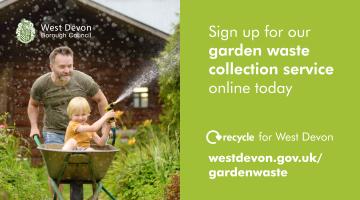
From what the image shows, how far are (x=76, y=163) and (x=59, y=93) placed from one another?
982mm

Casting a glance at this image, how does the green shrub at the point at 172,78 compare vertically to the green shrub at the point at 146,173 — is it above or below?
above

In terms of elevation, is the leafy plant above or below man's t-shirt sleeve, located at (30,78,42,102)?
below

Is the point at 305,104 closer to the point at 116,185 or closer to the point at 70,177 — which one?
the point at 70,177

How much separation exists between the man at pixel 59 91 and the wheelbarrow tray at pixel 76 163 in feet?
2.59

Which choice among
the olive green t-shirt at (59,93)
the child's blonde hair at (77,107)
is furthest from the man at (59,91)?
the child's blonde hair at (77,107)

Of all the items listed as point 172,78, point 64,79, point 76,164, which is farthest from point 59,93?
point 172,78

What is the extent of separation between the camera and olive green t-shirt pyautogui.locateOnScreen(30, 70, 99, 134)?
223 inches

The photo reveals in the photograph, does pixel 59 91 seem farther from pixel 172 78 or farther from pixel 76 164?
pixel 172 78

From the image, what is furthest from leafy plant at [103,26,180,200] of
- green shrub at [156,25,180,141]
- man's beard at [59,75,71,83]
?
man's beard at [59,75,71,83]

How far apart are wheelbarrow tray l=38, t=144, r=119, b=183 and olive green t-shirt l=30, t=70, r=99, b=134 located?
852mm

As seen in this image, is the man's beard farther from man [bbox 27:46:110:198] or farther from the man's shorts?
the man's shorts

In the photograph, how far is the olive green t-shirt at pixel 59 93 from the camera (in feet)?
18.6

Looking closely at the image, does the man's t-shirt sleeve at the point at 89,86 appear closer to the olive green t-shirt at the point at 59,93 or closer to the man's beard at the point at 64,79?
the olive green t-shirt at the point at 59,93

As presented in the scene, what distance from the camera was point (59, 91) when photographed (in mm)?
5680
